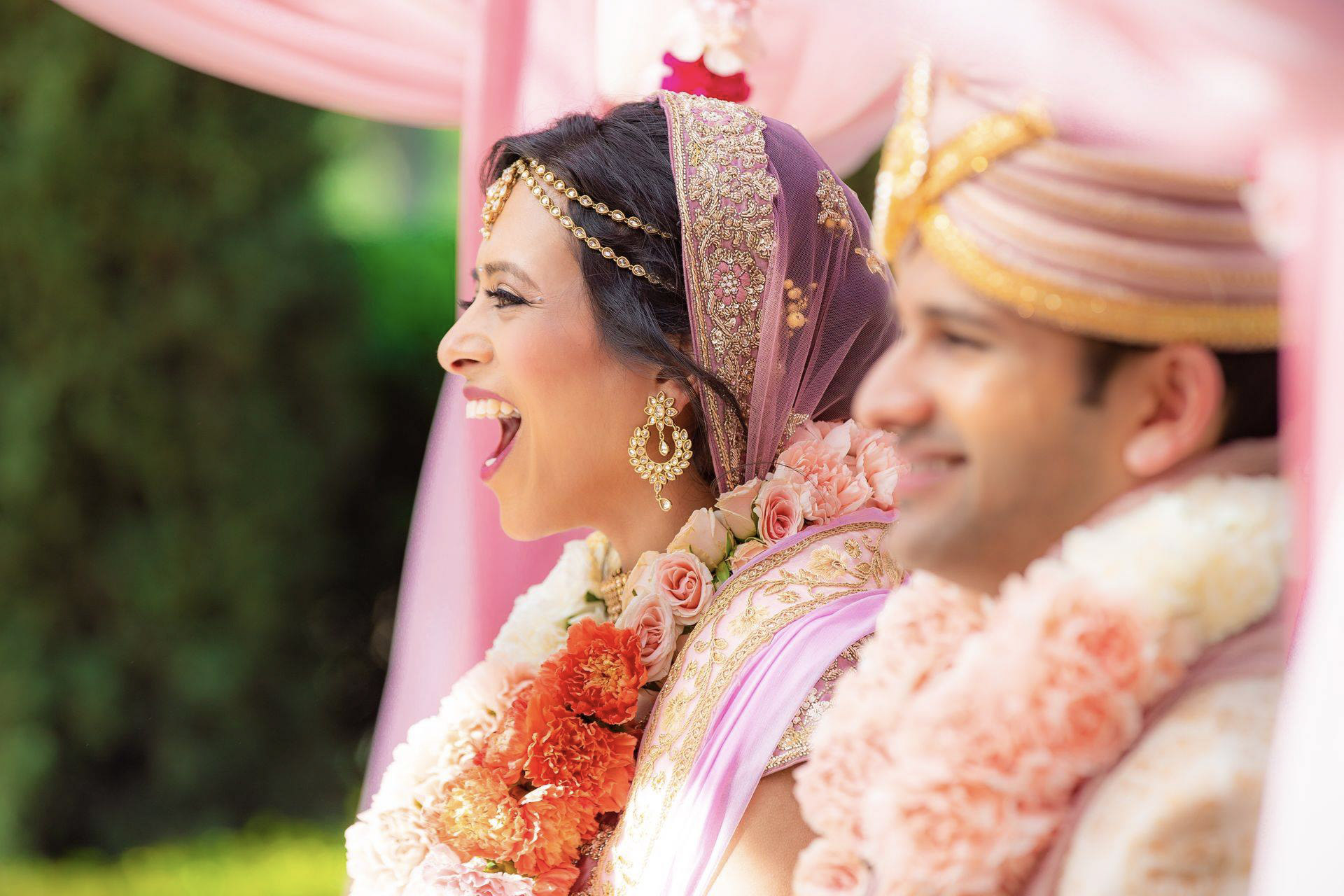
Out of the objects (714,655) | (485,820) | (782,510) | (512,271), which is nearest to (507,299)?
(512,271)

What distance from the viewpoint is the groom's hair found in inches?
40.8

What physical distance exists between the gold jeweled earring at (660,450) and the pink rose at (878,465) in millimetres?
278

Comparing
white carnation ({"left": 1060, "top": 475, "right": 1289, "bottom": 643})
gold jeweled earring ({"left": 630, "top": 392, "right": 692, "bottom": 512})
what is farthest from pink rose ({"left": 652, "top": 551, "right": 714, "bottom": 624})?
white carnation ({"left": 1060, "top": 475, "right": 1289, "bottom": 643})

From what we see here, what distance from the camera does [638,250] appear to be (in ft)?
7.06

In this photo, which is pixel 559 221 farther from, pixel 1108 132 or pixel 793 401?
pixel 1108 132

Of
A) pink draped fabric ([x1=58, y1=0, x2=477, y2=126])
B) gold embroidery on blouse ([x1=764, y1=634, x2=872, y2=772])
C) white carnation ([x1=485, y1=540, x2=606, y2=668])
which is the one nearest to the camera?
gold embroidery on blouse ([x1=764, y1=634, x2=872, y2=772])

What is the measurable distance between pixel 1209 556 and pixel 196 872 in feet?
16.1

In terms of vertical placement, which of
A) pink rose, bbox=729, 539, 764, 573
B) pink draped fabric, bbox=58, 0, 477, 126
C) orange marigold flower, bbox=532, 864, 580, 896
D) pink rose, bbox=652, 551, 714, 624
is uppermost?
pink draped fabric, bbox=58, 0, 477, 126

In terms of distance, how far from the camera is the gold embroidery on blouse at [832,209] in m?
2.13

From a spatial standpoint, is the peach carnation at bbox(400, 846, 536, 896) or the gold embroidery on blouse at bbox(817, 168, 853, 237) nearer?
the peach carnation at bbox(400, 846, 536, 896)

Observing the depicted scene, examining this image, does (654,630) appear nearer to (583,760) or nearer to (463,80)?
(583,760)

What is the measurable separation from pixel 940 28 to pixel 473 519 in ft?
6.71

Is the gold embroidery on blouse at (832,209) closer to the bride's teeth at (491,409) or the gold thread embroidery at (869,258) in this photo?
the gold thread embroidery at (869,258)

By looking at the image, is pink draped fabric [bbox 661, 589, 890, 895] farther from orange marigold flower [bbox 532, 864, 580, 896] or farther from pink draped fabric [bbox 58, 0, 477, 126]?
pink draped fabric [bbox 58, 0, 477, 126]
